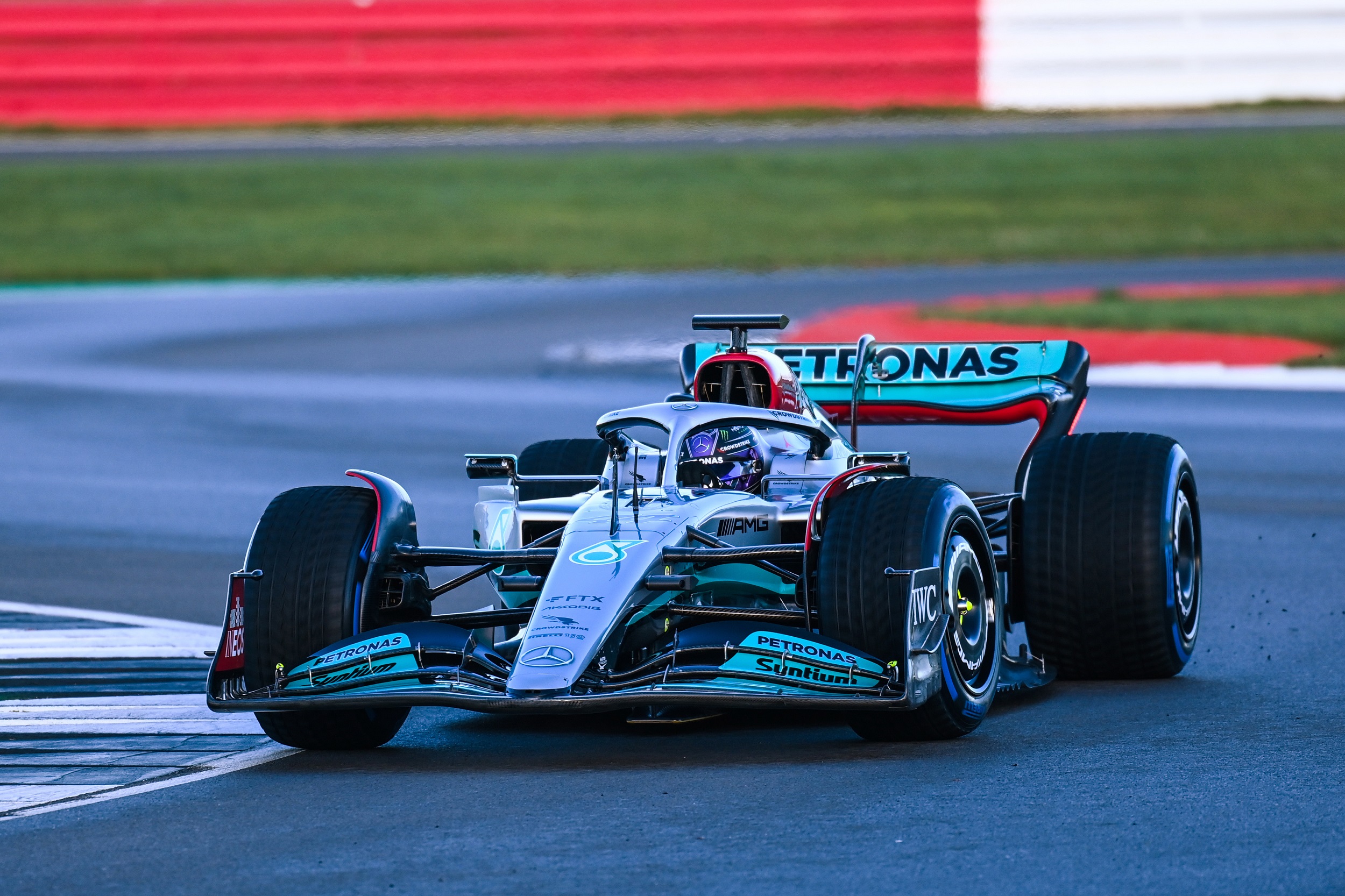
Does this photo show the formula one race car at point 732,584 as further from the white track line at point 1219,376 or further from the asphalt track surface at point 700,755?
the white track line at point 1219,376

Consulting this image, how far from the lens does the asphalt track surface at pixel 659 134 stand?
119 feet

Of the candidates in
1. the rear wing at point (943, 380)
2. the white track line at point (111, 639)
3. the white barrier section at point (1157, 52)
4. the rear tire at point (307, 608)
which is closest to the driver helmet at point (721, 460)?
the rear wing at point (943, 380)

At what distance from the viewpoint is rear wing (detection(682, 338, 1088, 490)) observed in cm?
940

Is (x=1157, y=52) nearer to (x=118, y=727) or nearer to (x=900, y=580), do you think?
(x=900, y=580)

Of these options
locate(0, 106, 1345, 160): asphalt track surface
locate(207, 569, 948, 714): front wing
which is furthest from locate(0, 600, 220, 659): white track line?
locate(0, 106, 1345, 160): asphalt track surface

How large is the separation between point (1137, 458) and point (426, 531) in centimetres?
509

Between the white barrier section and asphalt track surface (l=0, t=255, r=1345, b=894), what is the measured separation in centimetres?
1937

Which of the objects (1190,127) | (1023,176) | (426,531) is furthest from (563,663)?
(1190,127)

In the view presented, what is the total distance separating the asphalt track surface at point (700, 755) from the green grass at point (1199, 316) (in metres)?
2.65

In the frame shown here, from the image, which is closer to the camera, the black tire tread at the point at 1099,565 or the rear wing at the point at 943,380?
the black tire tread at the point at 1099,565

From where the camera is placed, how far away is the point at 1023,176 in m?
33.6

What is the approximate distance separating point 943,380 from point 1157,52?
93.2ft

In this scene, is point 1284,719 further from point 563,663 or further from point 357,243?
point 357,243

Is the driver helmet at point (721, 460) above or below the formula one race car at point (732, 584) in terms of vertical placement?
above
